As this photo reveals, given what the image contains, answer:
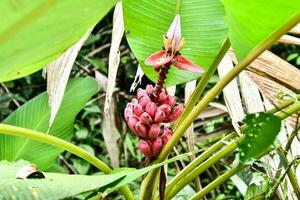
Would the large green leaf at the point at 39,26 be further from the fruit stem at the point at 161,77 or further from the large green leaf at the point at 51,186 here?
the fruit stem at the point at 161,77

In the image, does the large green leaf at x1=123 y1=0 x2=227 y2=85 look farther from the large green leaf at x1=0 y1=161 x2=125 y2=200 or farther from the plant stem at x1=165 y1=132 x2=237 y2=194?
the large green leaf at x1=0 y1=161 x2=125 y2=200

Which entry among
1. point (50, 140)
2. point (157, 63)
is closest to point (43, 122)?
point (50, 140)

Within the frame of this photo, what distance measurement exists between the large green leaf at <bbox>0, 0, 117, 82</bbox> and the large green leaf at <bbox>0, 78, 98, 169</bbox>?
2.01ft

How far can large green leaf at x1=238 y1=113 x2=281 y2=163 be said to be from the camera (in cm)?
47

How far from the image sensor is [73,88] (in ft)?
3.58

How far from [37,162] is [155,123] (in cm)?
37

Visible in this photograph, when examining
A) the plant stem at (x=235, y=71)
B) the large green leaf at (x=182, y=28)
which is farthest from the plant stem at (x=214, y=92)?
the large green leaf at (x=182, y=28)

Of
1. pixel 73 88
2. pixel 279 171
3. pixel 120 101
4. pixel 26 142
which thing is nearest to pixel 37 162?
pixel 26 142

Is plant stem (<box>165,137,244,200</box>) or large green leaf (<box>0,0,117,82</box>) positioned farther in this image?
plant stem (<box>165,137,244,200</box>)

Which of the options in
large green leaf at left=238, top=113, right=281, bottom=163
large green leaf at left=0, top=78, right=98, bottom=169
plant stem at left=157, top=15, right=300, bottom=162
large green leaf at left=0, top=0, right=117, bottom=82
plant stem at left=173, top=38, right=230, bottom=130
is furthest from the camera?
large green leaf at left=0, top=78, right=98, bottom=169

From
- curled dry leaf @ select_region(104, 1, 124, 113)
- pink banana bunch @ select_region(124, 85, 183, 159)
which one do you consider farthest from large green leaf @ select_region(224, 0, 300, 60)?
curled dry leaf @ select_region(104, 1, 124, 113)

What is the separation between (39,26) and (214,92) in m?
0.37

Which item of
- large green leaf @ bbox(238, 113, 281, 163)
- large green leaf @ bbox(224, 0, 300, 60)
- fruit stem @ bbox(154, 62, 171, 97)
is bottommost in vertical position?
large green leaf @ bbox(238, 113, 281, 163)

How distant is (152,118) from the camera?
70 cm
